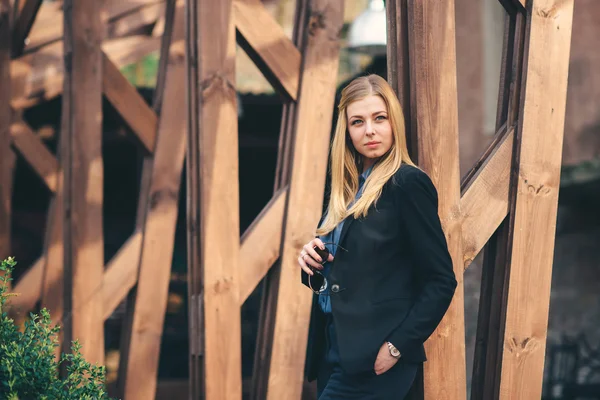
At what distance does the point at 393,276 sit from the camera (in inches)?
108

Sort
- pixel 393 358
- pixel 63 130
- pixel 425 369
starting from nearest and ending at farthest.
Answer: pixel 393 358 < pixel 425 369 < pixel 63 130

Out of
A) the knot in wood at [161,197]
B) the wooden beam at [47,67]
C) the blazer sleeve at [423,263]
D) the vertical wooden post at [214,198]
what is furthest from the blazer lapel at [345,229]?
the wooden beam at [47,67]

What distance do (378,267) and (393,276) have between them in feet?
0.15

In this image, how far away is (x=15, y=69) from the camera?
7.56m

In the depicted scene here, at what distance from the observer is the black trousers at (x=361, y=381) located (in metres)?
2.75

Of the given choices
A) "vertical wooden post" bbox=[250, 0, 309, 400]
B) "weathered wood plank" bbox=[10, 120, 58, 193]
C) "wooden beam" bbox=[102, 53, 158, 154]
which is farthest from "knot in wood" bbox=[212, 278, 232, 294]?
"weathered wood plank" bbox=[10, 120, 58, 193]

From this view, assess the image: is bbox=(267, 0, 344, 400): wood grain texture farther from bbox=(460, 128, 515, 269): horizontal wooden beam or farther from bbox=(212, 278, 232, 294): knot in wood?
bbox=(460, 128, 515, 269): horizontal wooden beam

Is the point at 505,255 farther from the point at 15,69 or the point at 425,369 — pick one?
the point at 15,69

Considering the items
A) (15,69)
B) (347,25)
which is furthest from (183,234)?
(15,69)

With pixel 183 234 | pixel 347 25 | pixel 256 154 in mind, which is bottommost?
pixel 183 234

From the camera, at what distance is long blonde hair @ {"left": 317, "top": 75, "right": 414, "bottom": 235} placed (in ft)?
9.18

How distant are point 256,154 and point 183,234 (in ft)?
3.74

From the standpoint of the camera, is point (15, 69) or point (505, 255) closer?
point (505, 255)

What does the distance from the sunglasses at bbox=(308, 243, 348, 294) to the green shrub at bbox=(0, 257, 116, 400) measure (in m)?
0.61
